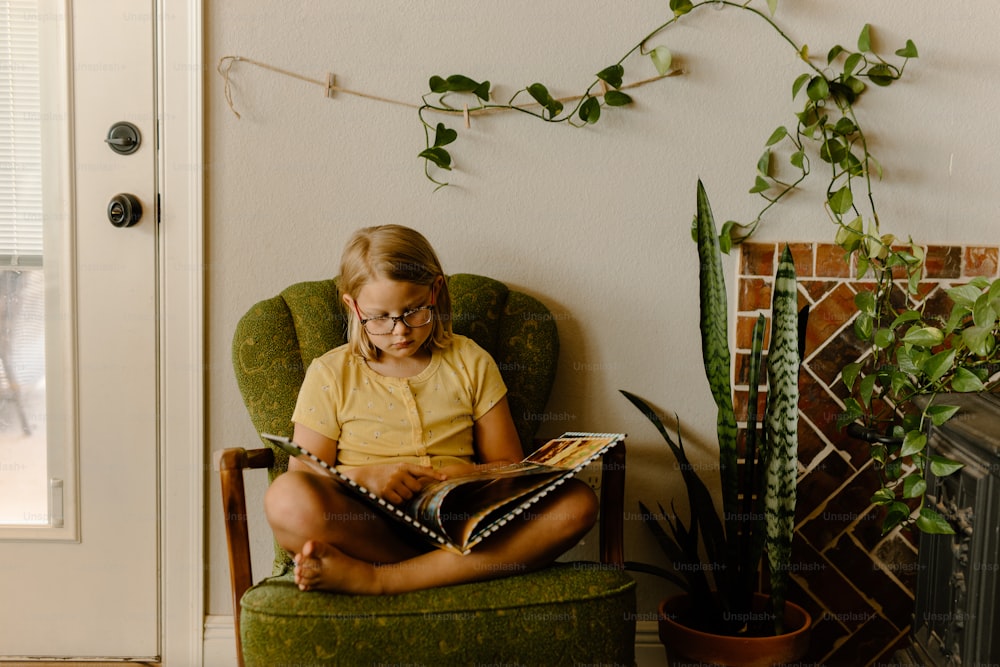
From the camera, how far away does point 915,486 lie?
5.12 ft

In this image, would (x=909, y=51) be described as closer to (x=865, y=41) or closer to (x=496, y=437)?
(x=865, y=41)

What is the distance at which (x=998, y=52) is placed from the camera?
1.98 meters

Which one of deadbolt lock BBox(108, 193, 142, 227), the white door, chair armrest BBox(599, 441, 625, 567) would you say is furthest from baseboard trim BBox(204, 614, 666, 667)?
deadbolt lock BBox(108, 193, 142, 227)

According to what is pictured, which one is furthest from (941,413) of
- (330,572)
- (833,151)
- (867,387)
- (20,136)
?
(20,136)

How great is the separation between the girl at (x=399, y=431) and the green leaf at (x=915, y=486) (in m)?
0.56

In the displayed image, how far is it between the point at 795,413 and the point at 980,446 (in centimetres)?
40

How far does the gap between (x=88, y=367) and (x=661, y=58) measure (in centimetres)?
146

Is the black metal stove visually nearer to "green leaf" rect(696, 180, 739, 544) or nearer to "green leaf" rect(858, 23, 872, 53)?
"green leaf" rect(696, 180, 739, 544)

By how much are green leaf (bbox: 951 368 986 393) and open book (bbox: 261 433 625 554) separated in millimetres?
613

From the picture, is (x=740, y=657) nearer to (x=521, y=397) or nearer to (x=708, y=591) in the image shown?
(x=708, y=591)

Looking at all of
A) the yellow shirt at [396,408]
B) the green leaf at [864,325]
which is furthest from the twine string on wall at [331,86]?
the green leaf at [864,325]

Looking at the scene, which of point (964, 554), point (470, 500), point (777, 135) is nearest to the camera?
point (964, 554)

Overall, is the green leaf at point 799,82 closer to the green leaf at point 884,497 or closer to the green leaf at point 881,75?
the green leaf at point 881,75

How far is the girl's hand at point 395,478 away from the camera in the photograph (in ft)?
5.20
